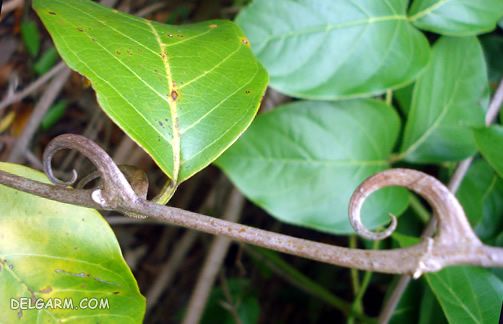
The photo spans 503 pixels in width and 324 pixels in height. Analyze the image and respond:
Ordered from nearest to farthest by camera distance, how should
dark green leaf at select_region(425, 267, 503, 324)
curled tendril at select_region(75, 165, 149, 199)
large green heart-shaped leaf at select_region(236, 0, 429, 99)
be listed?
curled tendril at select_region(75, 165, 149, 199) → dark green leaf at select_region(425, 267, 503, 324) → large green heart-shaped leaf at select_region(236, 0, 429, 99)

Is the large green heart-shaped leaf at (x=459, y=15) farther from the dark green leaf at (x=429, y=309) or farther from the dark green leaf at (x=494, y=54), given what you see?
the dark green leaf at (x=429, y=309)

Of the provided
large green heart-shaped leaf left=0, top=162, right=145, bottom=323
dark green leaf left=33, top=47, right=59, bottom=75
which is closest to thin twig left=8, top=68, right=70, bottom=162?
dark green leaf left=33, top=47, right=59, bottom=75

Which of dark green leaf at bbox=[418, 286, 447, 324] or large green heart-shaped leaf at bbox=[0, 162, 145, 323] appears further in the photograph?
dark green leaf at bbox=[418, 286, 447, 324]

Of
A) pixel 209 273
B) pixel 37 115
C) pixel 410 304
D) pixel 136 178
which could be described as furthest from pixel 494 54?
pixel 37 115

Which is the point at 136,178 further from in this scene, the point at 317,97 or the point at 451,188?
the point at 451,188

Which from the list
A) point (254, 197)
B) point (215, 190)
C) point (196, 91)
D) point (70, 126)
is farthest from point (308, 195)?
point (70, 126)

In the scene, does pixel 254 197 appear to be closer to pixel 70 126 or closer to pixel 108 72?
pixel 108 72

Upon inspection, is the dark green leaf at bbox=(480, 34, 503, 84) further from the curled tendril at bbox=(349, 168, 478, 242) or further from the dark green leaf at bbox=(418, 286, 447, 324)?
the curled tendril at bbox=(349, 168, 478, 242)
